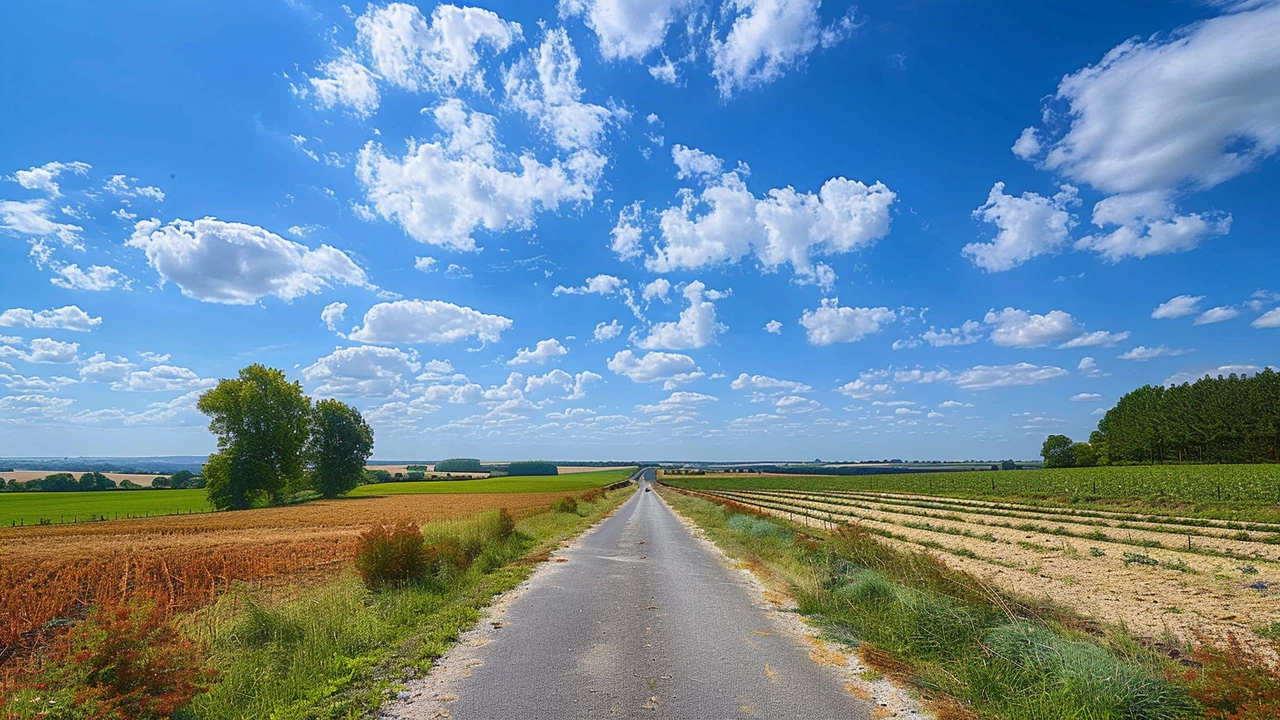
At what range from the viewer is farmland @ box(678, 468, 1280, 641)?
40.9 feet

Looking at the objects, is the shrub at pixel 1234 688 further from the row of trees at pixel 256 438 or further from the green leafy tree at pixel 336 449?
the green leafy tree at pixel 336 449

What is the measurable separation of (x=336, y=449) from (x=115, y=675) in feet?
298

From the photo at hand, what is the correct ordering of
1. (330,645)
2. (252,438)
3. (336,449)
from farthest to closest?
(336,449)
(252,438)
(330,645)

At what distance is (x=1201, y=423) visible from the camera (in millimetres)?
94750

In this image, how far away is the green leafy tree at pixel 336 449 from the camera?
8462 cm

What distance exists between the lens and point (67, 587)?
48.2 ft

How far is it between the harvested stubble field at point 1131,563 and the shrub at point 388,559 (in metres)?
11.9

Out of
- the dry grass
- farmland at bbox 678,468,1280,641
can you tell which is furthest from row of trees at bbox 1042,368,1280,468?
the dry grass

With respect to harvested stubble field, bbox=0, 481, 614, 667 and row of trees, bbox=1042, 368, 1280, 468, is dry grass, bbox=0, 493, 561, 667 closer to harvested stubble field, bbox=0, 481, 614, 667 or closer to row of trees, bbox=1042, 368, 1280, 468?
harvested stubble field, bbox=0, 481, 614, 667

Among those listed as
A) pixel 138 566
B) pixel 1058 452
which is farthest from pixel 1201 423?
pixel 138 566

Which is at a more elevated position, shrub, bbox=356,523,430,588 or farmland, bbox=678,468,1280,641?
shrub, bbox=356,523,430,588

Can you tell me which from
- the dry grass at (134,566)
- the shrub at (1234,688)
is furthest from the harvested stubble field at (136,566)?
the shrub at (1234,688)

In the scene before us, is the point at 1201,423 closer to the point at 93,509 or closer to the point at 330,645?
the point at 330,645

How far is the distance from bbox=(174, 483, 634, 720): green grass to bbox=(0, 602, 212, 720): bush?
2.02 ft
